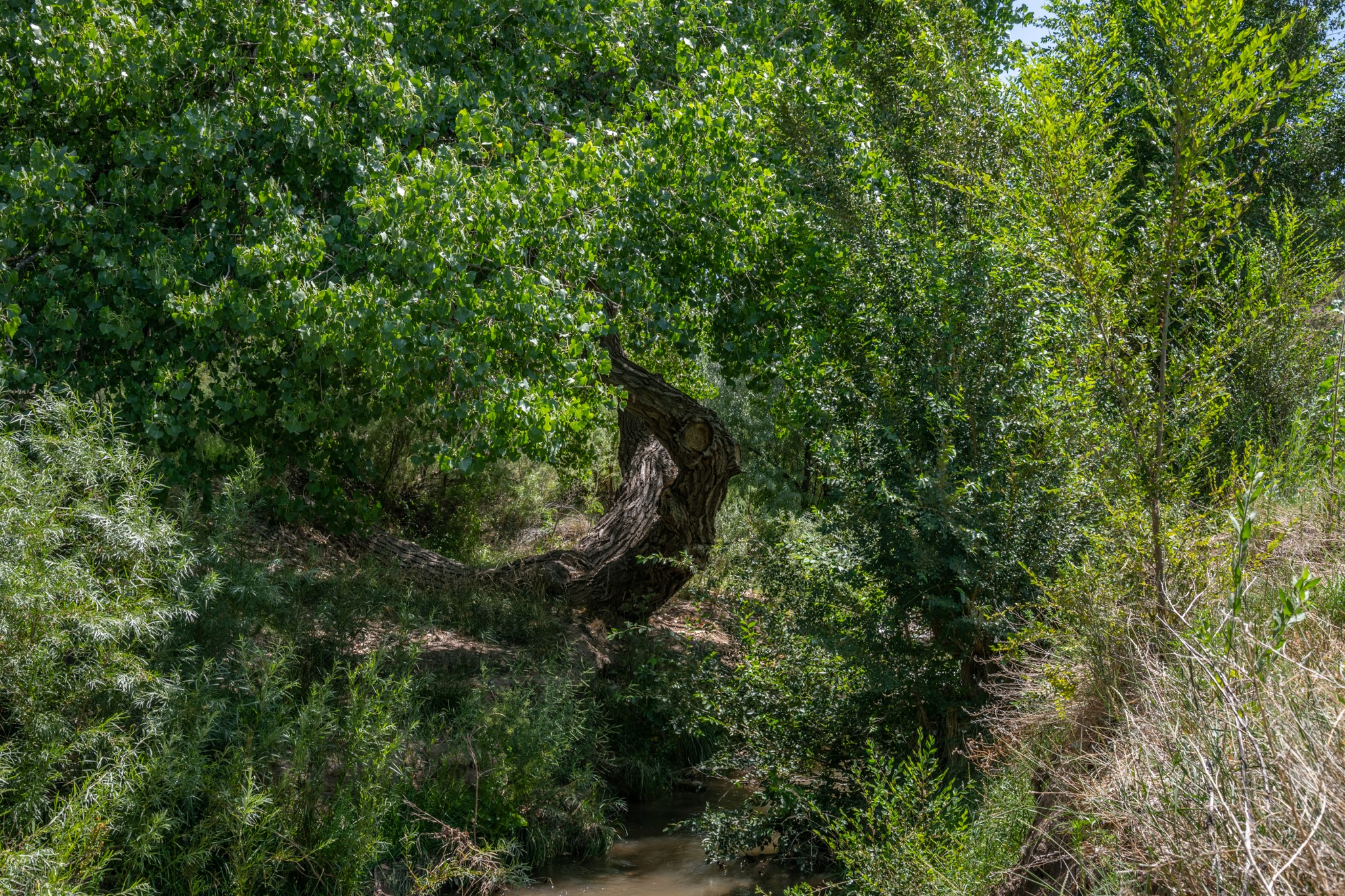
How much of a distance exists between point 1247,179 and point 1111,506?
9.92 m

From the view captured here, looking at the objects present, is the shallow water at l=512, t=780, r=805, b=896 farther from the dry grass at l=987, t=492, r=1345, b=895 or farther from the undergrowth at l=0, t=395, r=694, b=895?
the dry grass at l=987, t=492, r=1345, b=895

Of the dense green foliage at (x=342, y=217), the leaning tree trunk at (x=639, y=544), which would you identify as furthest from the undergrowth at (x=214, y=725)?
the leaning tree trunk at (x=639, y=544)

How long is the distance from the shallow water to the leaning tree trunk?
2.31 m

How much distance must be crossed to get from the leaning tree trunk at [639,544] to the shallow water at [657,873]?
7.59ft

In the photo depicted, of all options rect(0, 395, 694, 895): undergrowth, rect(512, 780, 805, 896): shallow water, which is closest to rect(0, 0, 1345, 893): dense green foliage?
rect(0, 395, 694, 895): undergrowth

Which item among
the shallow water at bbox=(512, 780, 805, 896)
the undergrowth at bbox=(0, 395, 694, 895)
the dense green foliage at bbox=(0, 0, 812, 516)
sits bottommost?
the shallow water at bbox=(512, 780, 805, 896)

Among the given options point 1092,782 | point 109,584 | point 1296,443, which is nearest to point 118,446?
point 109,584

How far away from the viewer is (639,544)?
980 cm

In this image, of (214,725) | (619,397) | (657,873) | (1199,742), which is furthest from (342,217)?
(1199,742)

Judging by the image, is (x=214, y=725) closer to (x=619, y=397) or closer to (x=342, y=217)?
(x=619, y=397)

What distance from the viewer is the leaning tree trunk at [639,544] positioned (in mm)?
9133

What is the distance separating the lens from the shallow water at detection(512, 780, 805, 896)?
659 cm

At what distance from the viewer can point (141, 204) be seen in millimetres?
5996

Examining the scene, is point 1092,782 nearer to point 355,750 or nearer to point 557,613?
point 355,750
